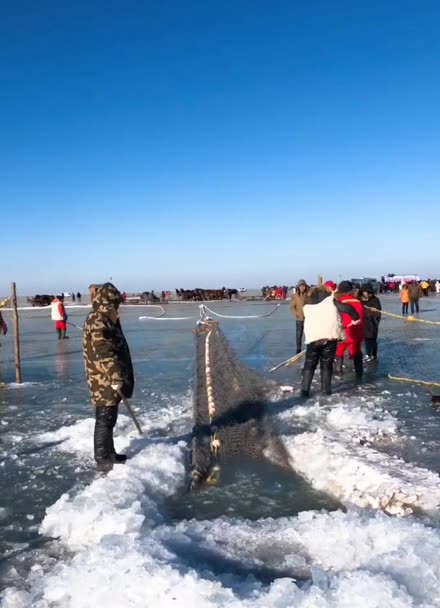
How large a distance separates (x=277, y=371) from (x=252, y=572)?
7.66 meters

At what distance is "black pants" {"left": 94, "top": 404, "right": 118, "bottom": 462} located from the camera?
521 cm

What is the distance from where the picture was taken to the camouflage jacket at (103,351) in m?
5.24

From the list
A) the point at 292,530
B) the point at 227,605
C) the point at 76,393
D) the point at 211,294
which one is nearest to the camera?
the point at 227,605

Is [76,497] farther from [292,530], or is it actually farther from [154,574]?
[292,530]

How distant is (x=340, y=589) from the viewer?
8.86 ft

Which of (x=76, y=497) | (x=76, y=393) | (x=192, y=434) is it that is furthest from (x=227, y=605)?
(x=76, y=393)

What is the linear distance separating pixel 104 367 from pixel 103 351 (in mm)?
167

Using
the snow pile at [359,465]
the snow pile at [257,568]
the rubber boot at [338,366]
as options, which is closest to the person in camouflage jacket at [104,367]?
the snow pile at [257,568]

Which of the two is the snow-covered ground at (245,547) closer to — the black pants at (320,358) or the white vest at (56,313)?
the black pants at (320,358)

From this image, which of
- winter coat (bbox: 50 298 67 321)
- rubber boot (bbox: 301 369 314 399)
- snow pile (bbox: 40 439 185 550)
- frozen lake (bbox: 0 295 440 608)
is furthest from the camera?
winter coat (bbox: 50 298 67 321)

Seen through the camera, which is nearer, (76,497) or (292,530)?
(292,530)

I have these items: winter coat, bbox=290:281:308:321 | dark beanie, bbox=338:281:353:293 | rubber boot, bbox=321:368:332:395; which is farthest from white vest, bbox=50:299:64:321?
rubber boot, bbox=321:368:332:395

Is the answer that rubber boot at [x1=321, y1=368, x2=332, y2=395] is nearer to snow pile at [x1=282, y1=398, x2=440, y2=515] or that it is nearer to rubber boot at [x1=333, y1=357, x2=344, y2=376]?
snow pile at [x1=282, y1=398, x2=440, y2=515]

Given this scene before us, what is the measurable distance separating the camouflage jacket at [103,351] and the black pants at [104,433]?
0.33 ft
